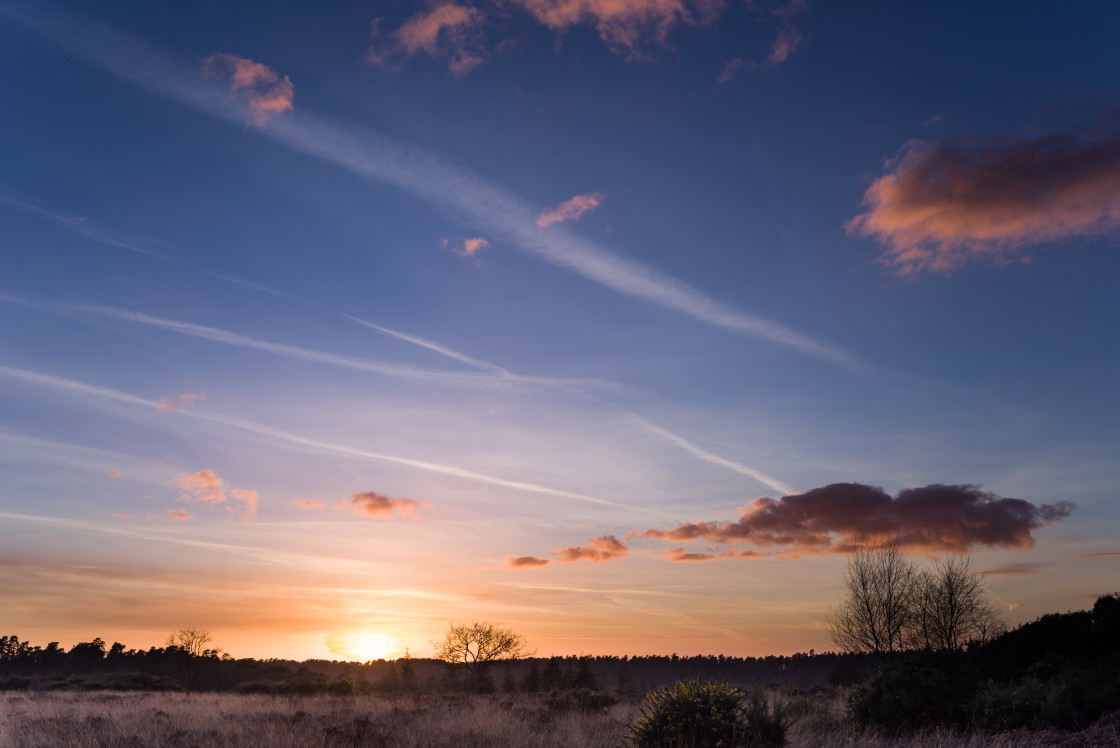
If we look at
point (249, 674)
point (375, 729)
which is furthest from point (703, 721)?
point (249, 674)

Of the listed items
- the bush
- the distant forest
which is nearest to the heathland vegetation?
the bush

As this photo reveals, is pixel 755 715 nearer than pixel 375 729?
Yes

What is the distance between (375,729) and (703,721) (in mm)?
10713

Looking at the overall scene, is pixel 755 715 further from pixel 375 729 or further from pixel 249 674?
pixel 249 674

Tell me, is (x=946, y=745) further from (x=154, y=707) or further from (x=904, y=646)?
(x=904, y=646)

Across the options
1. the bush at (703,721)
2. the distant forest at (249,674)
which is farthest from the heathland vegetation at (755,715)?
the distant forest at (249,674)

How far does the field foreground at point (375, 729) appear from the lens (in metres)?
15.4

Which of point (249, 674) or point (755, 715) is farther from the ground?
point (755, 715)

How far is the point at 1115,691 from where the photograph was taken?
17297mm

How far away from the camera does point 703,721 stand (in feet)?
44.6

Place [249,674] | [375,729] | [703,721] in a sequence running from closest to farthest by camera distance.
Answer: [703,721], [375,729], [249,674]

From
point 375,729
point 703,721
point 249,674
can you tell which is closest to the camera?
point 703,721

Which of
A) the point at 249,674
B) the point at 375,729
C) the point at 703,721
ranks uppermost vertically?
the point at 703,721

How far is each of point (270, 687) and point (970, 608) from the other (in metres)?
56.4
